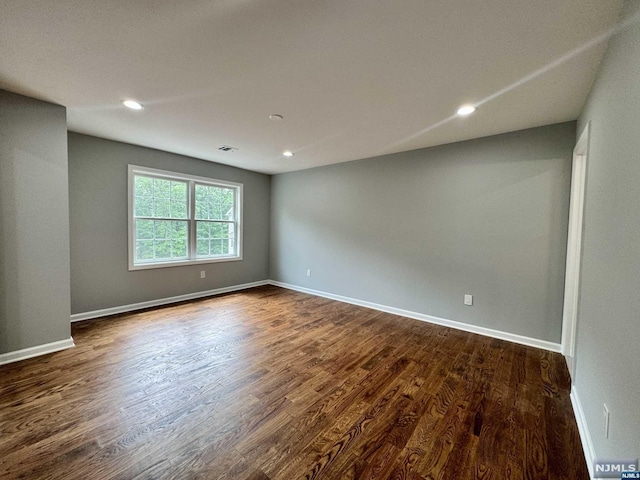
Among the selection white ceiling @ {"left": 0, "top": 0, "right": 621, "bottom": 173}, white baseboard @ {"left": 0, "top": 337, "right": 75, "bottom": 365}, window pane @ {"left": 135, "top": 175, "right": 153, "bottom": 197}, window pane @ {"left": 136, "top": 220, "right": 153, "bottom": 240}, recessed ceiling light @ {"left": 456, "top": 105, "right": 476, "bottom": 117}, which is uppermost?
recessed ceiling light @ {"left": 456, "top": 105, "right": 476, "bottom": 117}

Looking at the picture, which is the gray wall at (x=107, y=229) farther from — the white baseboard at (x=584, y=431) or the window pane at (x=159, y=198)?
the white baseboard at (x=584, y=431)

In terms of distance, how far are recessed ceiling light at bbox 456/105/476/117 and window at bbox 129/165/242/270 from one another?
3968mm

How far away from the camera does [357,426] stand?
1.64 metres

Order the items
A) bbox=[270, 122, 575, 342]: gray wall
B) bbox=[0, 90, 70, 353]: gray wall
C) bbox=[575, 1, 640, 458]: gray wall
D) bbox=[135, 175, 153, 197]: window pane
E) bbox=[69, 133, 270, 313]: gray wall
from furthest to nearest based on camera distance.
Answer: bbox=[135, 175, 153, 197]: window pane
bbox=[69, 133, 270, 313]: gray wall
bbox=[270, 122, 575, 342]: gray wall
bbox=[0, 90, 70, 353]: gray wall
bbox=[575, 1, 640, 458]: gray wall

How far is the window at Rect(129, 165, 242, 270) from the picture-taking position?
3859 mm

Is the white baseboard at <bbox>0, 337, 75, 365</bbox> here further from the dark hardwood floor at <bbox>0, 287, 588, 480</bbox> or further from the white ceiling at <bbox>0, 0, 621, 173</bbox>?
the white ceiling at <bbox>0, 0, 621, 173</bbox>

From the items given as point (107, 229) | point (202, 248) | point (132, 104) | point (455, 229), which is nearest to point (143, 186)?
point (107, 229)

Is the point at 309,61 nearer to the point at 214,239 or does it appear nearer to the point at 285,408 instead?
the point at 285,408

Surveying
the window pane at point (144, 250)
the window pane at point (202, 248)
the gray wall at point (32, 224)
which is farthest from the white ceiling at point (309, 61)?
the window pane at point (202, 248)

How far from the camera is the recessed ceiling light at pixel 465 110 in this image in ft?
7.74

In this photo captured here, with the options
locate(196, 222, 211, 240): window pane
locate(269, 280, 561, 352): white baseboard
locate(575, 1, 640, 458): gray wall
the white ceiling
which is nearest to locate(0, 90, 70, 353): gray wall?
the white ceiling

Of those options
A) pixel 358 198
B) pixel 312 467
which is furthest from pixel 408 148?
pixel 312 467

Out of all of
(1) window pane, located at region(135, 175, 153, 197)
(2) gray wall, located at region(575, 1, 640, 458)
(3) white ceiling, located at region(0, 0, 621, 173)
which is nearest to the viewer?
(2) gray wall, located at region(575, 1, 640, 458)

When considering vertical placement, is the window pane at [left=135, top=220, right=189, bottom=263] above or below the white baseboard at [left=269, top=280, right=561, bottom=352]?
above
